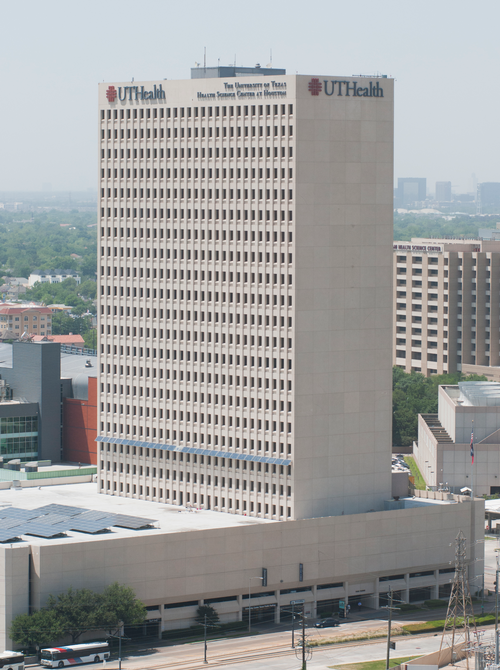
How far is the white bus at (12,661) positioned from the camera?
522ft

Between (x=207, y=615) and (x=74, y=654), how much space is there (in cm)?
2317

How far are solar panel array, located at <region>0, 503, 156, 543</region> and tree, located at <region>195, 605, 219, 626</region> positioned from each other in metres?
13.1

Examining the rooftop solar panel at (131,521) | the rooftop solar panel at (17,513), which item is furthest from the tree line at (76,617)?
the rooftop solar panel at (17,513)

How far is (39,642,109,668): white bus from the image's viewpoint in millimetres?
161625

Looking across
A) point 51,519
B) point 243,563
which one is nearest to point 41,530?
point 51,519

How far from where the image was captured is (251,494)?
195 m

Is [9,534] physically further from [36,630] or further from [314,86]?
[314,86]

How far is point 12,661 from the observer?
160m

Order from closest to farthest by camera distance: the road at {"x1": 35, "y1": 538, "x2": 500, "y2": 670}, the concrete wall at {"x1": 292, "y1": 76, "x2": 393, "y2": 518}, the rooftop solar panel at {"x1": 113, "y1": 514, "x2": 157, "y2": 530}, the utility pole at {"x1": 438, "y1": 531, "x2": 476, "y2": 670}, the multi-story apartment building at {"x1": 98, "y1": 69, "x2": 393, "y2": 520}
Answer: the road at {"x1": 35, "y1": 538, "x2": 500, "y2": 670} → the utility pole at {"x1": 438, "y1": 531, "x2": 476, "y2": 670} → the rooftop solar panel at {"x1": 113, "y1": 514, "x2": 157, "y2": 530} → the concrete wall at {"x1": 292, "y1": 76, "x2": 393, "y2": 518} → the multi-story apartment building at {"x1": 98, "y1": 69, "x2": 393, "y2": 520}

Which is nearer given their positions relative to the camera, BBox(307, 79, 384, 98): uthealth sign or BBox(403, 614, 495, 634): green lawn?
BBox(403, 614, 495, 634): green lawn

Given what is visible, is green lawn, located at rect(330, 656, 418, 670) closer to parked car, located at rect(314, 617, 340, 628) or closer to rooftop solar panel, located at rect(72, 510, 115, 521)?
parked car, located at rect(314, 617, 340, 628)

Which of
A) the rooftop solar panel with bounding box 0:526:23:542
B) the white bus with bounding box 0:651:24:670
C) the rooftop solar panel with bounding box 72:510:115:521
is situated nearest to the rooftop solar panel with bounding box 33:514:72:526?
the rooftop solar panel with bounding box 72:510:115:521

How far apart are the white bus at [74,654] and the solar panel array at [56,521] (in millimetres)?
17908

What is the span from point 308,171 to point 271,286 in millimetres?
16590
